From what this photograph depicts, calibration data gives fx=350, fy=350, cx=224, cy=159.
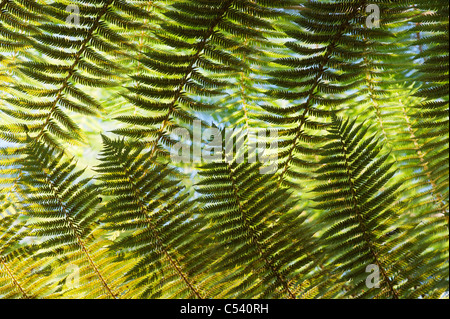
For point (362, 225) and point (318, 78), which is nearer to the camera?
point (362, 225)

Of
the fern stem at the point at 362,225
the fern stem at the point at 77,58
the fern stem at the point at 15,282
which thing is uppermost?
the fern stem at the point at 77,58

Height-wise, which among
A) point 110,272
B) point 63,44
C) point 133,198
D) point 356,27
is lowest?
point 110,272

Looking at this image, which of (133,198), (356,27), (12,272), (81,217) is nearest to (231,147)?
(133,198)

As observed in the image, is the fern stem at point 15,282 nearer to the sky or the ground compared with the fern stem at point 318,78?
nearer to the ground

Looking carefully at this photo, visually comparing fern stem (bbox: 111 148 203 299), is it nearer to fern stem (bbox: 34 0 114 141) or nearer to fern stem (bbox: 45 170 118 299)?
fern stem (bbox: 45 170 118 299)

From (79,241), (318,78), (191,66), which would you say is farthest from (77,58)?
(318,78)

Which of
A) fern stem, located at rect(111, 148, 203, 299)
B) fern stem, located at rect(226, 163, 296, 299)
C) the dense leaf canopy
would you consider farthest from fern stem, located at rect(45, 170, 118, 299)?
fern stem, located at rect(226, 163, 296, 299)

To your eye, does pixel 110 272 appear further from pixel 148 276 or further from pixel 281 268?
pixel 281 268

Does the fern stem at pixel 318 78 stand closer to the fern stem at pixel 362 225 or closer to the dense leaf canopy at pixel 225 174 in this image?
the dense leaf canopy at pixel 225 174

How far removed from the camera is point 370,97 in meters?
1.02

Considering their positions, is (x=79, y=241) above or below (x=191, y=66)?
below

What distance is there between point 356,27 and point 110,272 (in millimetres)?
844

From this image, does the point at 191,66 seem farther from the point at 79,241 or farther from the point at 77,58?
the point at 79,241

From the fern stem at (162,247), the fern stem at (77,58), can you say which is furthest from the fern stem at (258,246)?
the fern stem at (77,58)
